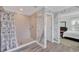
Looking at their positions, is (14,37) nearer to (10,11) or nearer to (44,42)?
(10,11)

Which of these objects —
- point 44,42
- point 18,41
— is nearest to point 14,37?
point 18,41

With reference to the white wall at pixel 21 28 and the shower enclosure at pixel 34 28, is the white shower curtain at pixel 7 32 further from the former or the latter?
the white wall at pixel 21 28

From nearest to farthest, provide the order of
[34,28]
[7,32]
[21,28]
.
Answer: [7,32]
[21,28]
[34,28]

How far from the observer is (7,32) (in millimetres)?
2090

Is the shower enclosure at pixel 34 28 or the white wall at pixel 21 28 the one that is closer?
the shower enclosure at pixel 34 28

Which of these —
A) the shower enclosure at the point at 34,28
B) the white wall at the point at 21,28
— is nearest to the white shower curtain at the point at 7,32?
the shower enclosure at the point at 34,28

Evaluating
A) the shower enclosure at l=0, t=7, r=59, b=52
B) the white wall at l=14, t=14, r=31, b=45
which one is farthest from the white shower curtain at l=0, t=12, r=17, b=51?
the white wall at l=14, t=14, r=31, b=45

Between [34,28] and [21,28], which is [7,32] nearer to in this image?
[21,28]

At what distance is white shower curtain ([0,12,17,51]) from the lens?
6.49ft

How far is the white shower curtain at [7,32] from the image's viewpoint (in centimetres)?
198

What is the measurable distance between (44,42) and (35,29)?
77cm

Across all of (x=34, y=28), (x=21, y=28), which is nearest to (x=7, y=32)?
(x=21, y=28)
